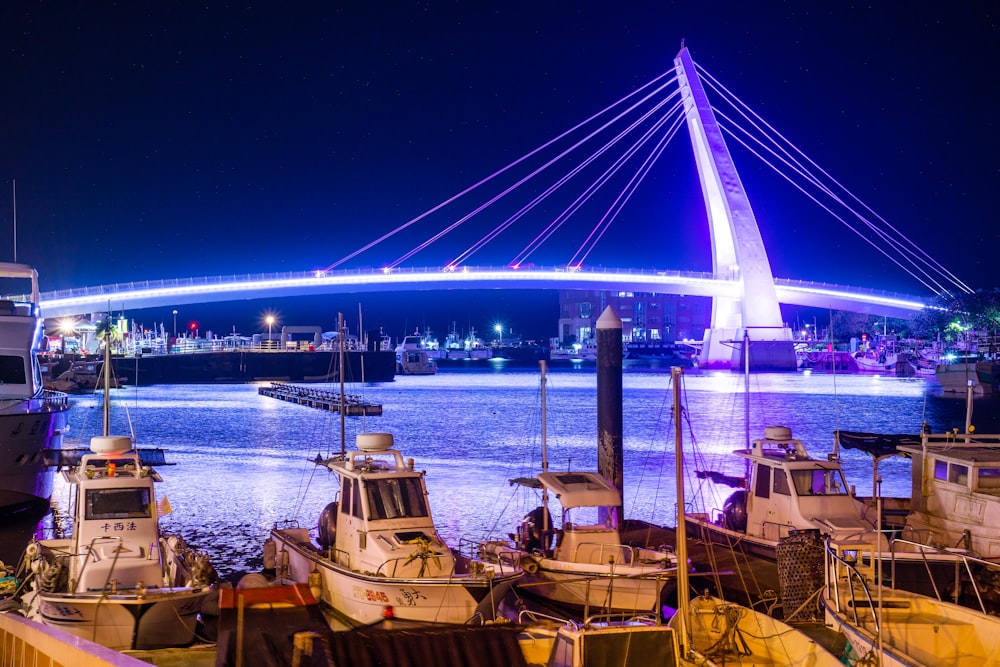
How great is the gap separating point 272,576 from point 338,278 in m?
47.9

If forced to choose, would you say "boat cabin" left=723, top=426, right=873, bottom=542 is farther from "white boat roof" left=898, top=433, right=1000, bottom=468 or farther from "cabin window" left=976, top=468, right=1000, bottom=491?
"cabin window" left=976, top=468, right=1000, bottom=491

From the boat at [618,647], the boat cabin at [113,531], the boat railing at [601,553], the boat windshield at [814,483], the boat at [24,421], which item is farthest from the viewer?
the boat at [24,421]

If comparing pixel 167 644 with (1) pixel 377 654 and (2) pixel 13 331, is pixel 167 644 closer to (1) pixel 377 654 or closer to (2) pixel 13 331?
(1) pixel 377 654

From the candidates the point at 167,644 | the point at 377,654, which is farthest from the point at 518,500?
the point at 377,654

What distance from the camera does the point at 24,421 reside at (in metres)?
15.5

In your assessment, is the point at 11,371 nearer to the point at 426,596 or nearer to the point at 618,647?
the point at 426,596

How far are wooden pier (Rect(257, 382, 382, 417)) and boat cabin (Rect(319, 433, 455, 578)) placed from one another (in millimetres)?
22461

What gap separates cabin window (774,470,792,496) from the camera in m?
11.0

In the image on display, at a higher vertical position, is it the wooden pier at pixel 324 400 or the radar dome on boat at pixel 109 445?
the radar dome on boat at pixel 109 445

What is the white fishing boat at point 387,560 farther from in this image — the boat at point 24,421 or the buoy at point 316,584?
the boat at point 24,421

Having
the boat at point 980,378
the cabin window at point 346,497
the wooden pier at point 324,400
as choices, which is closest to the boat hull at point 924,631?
the cabin window at point 346,497

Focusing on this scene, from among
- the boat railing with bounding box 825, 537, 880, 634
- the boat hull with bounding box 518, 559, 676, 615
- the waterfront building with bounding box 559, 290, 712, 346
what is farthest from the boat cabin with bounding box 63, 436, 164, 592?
the waterfront building with bounding box 559, 290, 712, 346

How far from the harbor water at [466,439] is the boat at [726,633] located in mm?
3017

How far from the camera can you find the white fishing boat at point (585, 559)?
9.04 metres
